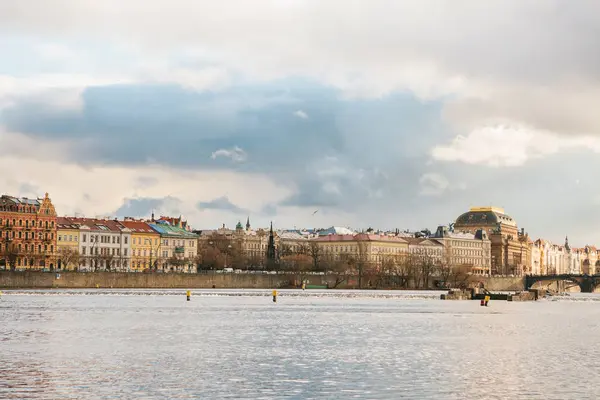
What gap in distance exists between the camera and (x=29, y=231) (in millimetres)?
170125

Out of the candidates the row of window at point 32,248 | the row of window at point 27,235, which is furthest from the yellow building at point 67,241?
the row of window at point 27,235

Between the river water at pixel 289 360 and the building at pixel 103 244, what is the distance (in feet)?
386

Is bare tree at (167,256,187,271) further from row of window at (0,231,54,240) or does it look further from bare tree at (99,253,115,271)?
row of window at (0,231,54,240)

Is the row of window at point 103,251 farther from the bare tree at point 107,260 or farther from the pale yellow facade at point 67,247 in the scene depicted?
the pale yellow facade at point 67,247

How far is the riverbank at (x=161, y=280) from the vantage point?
472 ft

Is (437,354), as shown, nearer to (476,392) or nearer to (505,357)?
(505,357)

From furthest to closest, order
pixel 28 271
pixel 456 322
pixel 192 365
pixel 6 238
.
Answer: pixel 6 238
pixel 28 271
pixel 456 322
pixel 192 365

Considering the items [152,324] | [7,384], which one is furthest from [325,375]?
[152,324]

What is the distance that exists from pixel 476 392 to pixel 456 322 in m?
38.6

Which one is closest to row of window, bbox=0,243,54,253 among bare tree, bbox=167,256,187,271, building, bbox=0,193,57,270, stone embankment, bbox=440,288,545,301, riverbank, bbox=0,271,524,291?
building, bbox=0,193,57,270

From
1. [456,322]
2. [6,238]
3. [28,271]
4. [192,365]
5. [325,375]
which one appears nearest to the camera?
[325,375]

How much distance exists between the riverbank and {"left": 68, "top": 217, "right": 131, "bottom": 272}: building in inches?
707

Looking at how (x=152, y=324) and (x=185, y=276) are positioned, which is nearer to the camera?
(x=152, y=324)

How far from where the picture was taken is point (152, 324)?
59.8 meters
